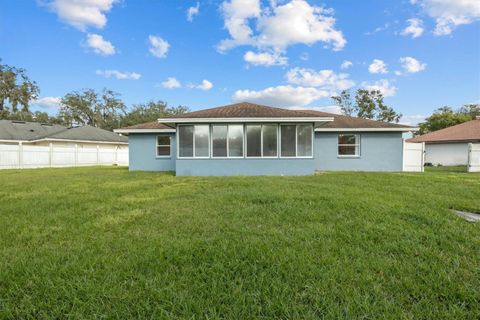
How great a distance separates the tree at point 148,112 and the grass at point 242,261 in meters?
45.7

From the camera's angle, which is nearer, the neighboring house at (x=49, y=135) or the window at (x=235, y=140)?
the window at (x=235, y=140)

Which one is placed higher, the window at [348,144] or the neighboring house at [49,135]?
the neighboring house at [49,135]

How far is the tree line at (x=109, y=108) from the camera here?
37.9 meters

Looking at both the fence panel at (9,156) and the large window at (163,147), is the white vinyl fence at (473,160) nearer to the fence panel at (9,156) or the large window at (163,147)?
the large window at (163,147)

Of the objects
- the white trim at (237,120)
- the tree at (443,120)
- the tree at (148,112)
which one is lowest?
the white trim at (237,120)

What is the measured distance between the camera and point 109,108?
4853 centimetres

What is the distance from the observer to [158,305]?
7.70 ft

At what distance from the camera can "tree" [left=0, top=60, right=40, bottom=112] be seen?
123 ft

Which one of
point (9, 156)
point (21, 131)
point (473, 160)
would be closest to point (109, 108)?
point (21, 131)

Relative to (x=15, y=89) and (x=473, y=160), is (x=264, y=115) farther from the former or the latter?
(x=15, y=89)

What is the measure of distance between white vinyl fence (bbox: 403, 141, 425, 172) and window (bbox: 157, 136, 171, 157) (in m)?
14.1

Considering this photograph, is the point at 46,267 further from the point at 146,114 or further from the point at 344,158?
the point at 146,114

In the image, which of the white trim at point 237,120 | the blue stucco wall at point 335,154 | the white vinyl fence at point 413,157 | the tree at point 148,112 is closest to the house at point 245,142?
the white trim at point 237,120

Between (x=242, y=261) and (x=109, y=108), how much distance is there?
5232cm
